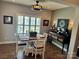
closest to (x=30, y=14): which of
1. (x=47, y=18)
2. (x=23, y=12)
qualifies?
(x=23, y=12)

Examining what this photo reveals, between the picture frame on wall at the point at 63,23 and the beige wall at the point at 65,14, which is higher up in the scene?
the beige wall at the point at 65,14

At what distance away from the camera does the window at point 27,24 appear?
21.7 feet

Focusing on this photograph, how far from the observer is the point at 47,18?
7.29 m

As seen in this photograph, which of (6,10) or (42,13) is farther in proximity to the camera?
(42,13)

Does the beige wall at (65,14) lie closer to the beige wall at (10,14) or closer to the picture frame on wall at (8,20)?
the beige wall at (10,14)

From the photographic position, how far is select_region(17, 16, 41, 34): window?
6621 mm

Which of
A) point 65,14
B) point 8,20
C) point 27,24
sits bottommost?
point 27,24

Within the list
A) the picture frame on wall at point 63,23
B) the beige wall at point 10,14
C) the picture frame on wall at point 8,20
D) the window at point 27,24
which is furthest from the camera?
the window at point 27,24

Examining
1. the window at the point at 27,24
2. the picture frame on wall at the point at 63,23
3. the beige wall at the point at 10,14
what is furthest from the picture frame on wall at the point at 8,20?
the picture frame on wall at the point at 63,23

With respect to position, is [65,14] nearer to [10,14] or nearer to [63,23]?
[63,23]

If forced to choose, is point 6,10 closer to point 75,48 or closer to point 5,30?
point 5,30

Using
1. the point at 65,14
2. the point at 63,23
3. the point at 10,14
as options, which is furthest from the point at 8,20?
the point at 65,14

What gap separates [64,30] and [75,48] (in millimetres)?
1543

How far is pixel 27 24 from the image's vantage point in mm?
6816
